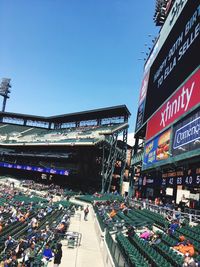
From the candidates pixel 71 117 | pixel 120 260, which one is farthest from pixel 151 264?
pixel 71 117

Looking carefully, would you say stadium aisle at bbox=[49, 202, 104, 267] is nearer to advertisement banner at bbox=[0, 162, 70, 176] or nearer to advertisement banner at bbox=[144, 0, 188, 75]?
advertisement banner at bbox=[144, 0, 188, 75]

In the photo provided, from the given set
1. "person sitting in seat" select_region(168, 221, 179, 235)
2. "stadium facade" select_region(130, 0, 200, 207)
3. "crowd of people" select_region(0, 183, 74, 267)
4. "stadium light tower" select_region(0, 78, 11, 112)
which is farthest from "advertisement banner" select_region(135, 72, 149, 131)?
"stadium light tower" select_region(0, 78, 11, 112)

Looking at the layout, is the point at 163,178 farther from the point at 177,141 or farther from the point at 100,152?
the point at 100,152

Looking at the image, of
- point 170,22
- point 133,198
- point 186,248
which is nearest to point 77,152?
point 133,198

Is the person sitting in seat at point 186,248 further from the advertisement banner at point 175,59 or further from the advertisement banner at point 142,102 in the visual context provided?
the advertisement banner at point 142,102

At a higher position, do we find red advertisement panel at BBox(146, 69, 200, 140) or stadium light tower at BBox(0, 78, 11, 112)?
stadium light tower at BBox(0, 78, 11, 112)

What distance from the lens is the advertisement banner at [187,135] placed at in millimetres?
16092

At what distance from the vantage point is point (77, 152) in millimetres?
54812

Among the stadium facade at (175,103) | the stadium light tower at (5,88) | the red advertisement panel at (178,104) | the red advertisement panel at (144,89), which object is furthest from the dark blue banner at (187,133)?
the stadium light tower at (5,88)

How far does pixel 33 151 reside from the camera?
63.1 m

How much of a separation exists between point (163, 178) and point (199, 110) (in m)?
16.3

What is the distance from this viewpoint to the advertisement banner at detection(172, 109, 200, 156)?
634 inches

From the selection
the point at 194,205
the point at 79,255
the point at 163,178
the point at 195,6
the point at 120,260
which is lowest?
the point at 79,255

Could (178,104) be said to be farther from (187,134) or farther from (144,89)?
(144,89)
